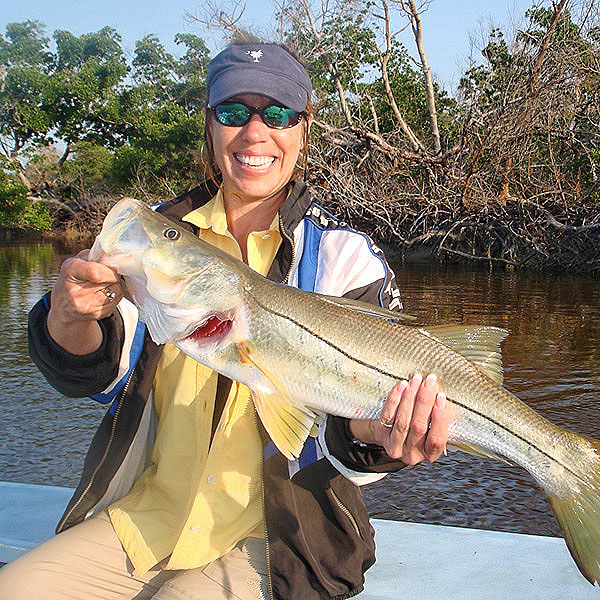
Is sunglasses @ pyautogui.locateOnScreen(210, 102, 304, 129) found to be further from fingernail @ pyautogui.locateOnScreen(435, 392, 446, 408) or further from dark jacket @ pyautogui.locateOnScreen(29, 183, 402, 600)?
fingernail @ pyautogui.locateOnScreen(435, 392, 446, 408)

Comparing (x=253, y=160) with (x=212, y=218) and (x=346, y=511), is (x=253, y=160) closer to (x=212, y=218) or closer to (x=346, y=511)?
(x=212, y=218)

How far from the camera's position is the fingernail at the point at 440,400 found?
208 cm

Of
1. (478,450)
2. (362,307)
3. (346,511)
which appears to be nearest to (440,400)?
(478,450)

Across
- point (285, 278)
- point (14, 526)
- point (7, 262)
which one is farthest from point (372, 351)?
point (7, 262)

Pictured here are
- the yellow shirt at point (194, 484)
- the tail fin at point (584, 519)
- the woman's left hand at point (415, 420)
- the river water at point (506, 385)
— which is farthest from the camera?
the river water at point (506, 385)

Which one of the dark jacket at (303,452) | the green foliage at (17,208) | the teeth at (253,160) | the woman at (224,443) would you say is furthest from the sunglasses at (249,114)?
the green foliage at (17,208)

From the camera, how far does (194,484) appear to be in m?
2.23

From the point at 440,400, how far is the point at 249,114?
132cm

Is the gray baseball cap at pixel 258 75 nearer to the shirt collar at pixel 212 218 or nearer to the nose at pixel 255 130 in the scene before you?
the nose at pixel 255 130

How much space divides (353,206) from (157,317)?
688 inches

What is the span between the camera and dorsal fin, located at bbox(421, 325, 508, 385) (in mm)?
2256

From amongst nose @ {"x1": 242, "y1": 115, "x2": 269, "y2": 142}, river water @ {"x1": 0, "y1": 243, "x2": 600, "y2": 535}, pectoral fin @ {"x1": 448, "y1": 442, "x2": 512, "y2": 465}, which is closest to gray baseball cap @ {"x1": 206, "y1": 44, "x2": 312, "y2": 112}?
nose @ {"x1": 242, "y1": 115, "x2": 269, "y2": 142}

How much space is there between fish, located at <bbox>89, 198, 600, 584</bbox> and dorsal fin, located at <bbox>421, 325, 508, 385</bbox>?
95 millimetres

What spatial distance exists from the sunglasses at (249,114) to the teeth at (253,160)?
0.12 m
